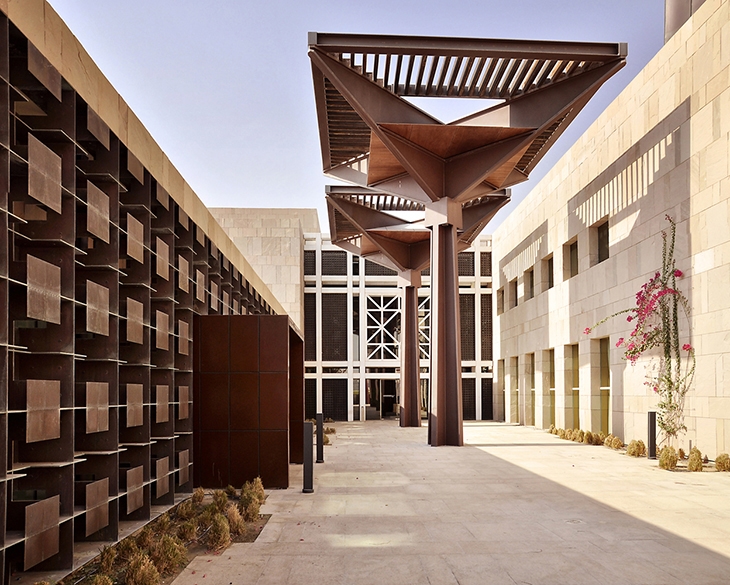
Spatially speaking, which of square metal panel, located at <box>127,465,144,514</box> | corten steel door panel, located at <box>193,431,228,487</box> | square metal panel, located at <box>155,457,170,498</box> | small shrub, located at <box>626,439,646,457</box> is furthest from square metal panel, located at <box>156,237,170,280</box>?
small shrub, located at <box>626,439,646,457</box>

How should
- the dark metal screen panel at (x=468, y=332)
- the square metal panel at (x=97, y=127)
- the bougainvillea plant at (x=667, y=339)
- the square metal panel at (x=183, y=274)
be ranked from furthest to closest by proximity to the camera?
the dark metal screen panel at (x=468, y=332)
the bougainvillea plant at (x=667, y=339)
the square metal panel at (x=183, y=274)
the square metal panel at (x=97, y=127)

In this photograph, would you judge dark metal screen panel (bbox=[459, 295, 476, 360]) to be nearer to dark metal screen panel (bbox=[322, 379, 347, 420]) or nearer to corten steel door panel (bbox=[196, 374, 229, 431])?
dark metal screen panel (bbox=[322, 379, 347, 420])

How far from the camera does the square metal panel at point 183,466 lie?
11.2 metres

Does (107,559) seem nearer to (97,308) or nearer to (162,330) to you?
(97,308)

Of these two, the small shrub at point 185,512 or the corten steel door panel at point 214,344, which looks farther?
the corten steel door panel at point 214,344

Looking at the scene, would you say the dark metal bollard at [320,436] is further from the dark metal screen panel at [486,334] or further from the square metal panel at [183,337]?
the dark metal screen panel at [486,334]

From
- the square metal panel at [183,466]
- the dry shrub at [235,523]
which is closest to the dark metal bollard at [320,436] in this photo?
Result: the square metal panel at [183,466]

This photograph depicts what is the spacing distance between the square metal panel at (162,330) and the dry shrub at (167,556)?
3.50 metres

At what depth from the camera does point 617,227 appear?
64.8 feet

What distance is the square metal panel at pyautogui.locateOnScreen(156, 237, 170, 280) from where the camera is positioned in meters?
10.0

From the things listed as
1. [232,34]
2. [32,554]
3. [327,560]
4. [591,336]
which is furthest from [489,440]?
[32,554]

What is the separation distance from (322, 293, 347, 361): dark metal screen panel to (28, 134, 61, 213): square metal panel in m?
29.3

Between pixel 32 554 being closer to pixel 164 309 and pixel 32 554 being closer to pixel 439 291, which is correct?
pixel 164 309

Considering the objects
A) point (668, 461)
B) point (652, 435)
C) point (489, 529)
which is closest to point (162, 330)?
point (489, 529)
